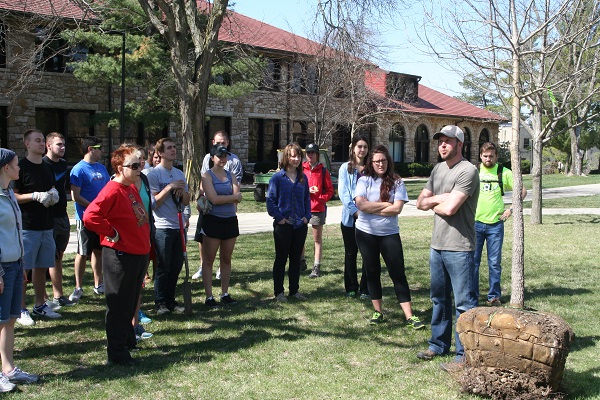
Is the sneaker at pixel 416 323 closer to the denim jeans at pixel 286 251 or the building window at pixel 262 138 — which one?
the denim jeans at pixel 286 251

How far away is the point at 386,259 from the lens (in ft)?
19.7

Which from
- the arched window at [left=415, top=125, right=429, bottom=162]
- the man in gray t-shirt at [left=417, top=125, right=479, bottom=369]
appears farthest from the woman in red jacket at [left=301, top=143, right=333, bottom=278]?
the arched window at [left=415, top=125, right=429, bottom=162]

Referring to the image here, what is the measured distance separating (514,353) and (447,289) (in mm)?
945

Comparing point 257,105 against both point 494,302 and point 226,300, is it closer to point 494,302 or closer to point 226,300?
point 226,300

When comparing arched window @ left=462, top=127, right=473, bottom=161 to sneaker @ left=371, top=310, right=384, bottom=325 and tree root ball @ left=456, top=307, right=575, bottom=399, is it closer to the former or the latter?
sneaker @ left=371, top=310, right=384, bottom=325

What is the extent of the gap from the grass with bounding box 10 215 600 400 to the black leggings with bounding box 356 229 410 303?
1.28 feet

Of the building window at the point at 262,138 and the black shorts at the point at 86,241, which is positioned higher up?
the building window at the point at 262,138

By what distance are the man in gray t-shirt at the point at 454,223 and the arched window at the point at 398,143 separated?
116ft

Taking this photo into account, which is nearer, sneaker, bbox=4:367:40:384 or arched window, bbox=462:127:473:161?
sneaker, bbox=4:367:40:384

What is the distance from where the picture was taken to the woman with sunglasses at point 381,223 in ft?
19.5

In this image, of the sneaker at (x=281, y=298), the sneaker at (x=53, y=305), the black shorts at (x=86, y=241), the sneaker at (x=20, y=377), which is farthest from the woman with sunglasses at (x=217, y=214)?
the sneaker at (x=20, y=377)

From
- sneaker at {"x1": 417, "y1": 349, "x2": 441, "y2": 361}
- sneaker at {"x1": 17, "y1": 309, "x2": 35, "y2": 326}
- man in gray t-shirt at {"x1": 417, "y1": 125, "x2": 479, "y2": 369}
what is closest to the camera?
man in gray t-shirt at {"x1": 417, "y1": 125, "x2": 479, "y2": 369}

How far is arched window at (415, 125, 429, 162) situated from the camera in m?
41.6

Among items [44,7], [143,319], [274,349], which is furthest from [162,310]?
[44,7]
